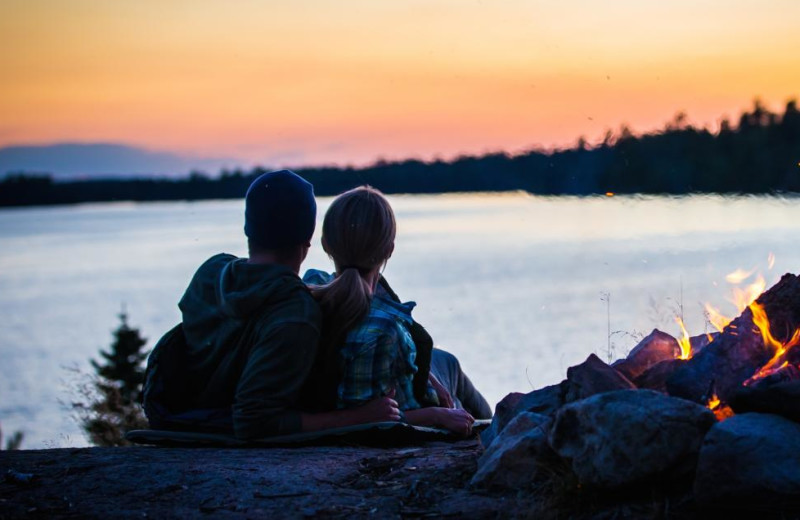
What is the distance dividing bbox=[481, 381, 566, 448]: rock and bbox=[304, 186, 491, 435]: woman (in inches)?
21.9

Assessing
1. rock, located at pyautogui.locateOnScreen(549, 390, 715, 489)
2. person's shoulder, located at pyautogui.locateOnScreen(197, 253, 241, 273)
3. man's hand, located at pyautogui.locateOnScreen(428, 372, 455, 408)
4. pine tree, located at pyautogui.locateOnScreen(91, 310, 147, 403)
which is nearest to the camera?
rock, located at pyautogui.locateOnScreen(549, 390, 715, 489)

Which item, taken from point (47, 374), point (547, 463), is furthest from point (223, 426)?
point (47, 374)

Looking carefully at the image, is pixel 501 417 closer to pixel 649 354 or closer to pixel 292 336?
pixel 649 354

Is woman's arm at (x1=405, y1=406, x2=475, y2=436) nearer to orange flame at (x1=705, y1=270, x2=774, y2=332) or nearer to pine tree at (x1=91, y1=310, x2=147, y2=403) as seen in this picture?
orange flame at (x1=705, y1=270, x2=774, y2=332)

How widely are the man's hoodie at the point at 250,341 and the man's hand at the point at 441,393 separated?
1026 millimetres

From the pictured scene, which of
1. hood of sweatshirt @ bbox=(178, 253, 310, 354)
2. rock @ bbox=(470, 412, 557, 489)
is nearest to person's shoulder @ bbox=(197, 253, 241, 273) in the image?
hood of sweatshirt @ bbox=(178, 253, 310, 354)

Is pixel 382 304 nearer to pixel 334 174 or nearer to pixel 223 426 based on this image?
pixel 223 426

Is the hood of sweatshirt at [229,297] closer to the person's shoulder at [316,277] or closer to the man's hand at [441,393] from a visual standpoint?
the person's shoulder at [316,277]

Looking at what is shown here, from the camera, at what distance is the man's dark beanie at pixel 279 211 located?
5562 mm

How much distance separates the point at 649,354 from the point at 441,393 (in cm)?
139

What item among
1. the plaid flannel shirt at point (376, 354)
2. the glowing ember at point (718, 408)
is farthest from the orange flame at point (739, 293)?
the plaid flannel shirt at point (376, 354)

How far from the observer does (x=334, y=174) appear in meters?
7.71

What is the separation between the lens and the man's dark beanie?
5.56m

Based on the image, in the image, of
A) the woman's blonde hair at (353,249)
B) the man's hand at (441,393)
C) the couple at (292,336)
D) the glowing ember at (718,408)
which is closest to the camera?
the glowing ember at (718,408)
